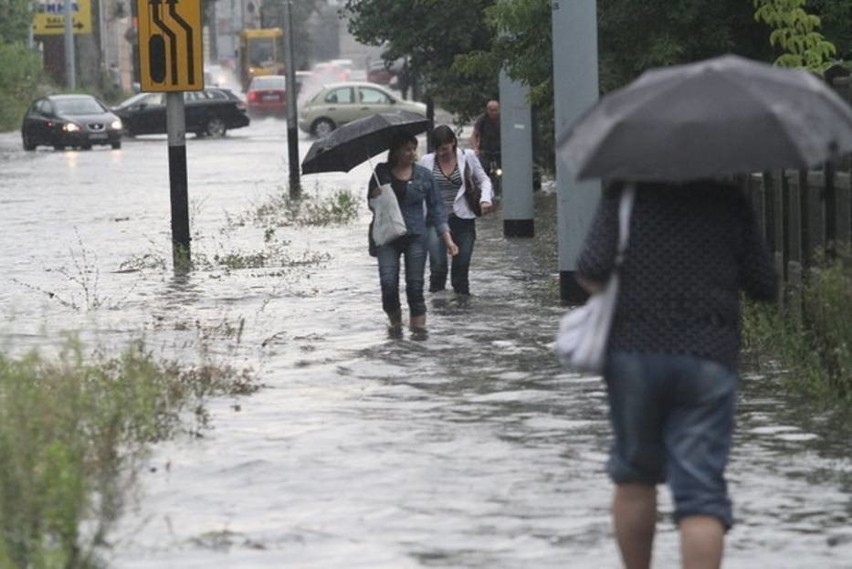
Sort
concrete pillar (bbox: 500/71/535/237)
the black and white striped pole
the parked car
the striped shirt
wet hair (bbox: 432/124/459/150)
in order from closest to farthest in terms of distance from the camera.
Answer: wet hair (bbox: 432/124/459/150)
the striped shirt
the black and white striped pole
concrete pillar (bbox: 500/71/535/237)
the parked car

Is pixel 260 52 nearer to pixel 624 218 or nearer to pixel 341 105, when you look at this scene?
pixel 341 105

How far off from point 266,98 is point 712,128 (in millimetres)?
73158

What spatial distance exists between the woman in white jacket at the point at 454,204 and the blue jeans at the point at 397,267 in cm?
183

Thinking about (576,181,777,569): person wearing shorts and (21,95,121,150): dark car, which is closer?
(576,181,777,569): person wearing shorts

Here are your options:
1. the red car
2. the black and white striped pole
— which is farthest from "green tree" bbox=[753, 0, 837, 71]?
the red car

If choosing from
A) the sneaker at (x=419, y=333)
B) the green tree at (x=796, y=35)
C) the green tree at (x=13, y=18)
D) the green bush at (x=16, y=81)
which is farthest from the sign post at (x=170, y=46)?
the green bush at (x=16, y=81)

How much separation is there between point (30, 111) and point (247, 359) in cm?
4215

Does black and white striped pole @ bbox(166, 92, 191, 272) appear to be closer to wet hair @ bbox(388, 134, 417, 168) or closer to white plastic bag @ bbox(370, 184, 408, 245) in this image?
wet hair @ bbox(388, 134, 417, 168)

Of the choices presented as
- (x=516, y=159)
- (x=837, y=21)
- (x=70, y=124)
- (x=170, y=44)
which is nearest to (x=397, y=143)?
(x=837, y=21)

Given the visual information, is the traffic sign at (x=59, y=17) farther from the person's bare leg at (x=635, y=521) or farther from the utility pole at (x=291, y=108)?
the person's bare leg at (x=635, y=521)

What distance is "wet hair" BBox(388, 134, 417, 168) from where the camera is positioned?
1522cm

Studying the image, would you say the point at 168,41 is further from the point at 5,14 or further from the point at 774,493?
the point at 5,14

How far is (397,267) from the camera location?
15.3 meters

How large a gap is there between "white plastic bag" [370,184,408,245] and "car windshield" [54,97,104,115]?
40060mm
